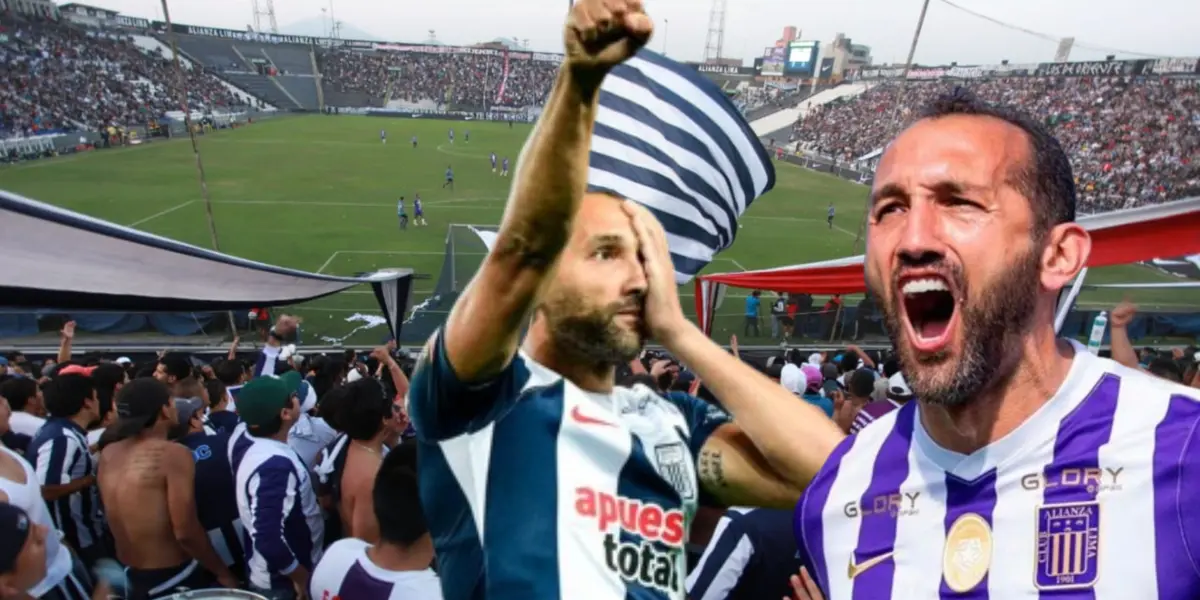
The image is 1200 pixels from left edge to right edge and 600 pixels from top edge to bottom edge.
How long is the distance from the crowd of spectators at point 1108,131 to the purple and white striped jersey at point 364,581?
30.0 meters

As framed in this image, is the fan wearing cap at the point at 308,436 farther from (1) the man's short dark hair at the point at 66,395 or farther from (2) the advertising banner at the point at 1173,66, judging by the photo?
(2) the advertising banner at the point at 1173,66

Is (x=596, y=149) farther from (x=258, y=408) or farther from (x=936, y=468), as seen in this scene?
(x=258, y=408)

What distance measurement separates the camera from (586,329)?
6.69 feet

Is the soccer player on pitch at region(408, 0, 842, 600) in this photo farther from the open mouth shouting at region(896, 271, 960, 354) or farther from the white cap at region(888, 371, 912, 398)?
the white cap at region(888, 371, 912, 398)

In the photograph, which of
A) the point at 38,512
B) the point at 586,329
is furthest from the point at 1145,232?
the point at 38,512

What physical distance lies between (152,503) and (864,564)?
394 centimetres

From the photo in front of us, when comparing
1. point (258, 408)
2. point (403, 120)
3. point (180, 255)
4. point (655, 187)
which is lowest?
point (403, 120)

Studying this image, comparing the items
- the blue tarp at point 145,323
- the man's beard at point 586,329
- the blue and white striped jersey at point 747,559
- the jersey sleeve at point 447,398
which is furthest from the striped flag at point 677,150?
the blue tarp at point 145,323

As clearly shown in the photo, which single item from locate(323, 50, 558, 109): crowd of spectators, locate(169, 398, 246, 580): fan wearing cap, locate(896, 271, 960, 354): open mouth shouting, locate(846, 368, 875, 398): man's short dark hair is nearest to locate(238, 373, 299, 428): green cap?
locate(169, 398, 246, 580): fan wearing cap

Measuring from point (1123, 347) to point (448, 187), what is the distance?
29.5 m

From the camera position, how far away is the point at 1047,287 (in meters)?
1.57

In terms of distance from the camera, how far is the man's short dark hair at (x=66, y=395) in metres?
4.86

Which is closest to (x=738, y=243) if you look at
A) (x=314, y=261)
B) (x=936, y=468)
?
(x=314, y=261)

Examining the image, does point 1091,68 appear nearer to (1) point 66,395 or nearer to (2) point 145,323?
(2) point 145,323
